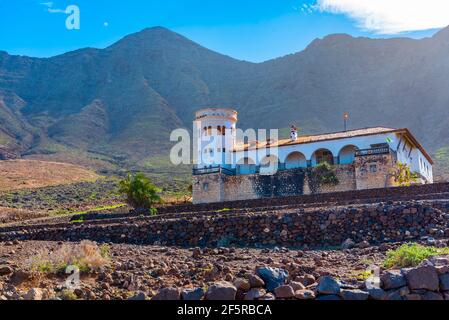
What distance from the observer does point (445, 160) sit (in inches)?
2438

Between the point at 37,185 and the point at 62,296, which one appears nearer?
the point at 62,296

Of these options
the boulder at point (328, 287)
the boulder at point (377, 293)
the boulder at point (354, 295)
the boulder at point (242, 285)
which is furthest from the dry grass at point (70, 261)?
the boulder at point (377, 293)

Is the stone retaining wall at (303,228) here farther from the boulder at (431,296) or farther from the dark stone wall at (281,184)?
the dark stone wall at (281,184)

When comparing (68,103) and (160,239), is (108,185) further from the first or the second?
(68,103)

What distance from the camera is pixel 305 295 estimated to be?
711cm

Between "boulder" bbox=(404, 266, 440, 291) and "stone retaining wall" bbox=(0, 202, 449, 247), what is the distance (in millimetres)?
6672

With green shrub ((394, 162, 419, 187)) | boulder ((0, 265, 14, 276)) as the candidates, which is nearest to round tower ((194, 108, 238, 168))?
green shrub ((394, 162, 419, 187))

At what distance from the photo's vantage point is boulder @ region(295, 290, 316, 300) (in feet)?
23.2

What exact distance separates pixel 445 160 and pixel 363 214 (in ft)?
168

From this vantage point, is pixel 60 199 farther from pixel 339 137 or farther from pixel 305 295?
pixel 305 295

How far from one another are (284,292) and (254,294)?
410 millimetres

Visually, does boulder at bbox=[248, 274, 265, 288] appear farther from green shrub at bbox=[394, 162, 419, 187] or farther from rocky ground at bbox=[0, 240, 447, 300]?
green shrub at bbox=[394, 162, 419, 187]
